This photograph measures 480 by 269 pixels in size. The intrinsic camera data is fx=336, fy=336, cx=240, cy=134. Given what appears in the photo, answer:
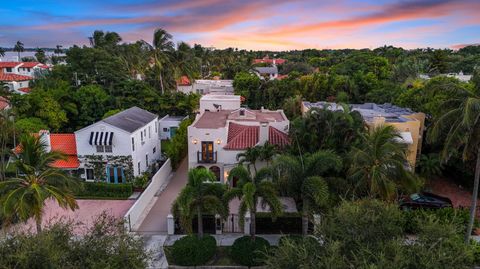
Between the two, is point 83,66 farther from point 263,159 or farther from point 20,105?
point 263,159

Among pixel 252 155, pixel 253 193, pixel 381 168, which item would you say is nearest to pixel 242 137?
pixel 252 155

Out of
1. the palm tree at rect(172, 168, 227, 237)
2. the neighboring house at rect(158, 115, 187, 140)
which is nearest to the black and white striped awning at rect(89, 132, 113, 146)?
→ the palm tree at rect(172, 168, 227, 237)

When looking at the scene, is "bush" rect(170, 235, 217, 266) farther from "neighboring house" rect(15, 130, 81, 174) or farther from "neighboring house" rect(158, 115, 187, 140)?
"neighboring house" rect(158, 115, 187, 140)

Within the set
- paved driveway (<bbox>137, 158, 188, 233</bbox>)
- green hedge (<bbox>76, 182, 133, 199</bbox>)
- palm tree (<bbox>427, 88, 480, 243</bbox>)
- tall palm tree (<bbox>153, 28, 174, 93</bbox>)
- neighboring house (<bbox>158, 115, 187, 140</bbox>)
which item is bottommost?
paved driveway (<bbox>137, 158, 188, 233</bbox>)

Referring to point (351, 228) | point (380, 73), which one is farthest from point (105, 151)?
point (380, 73)

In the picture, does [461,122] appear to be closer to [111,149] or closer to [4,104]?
[111,149]
